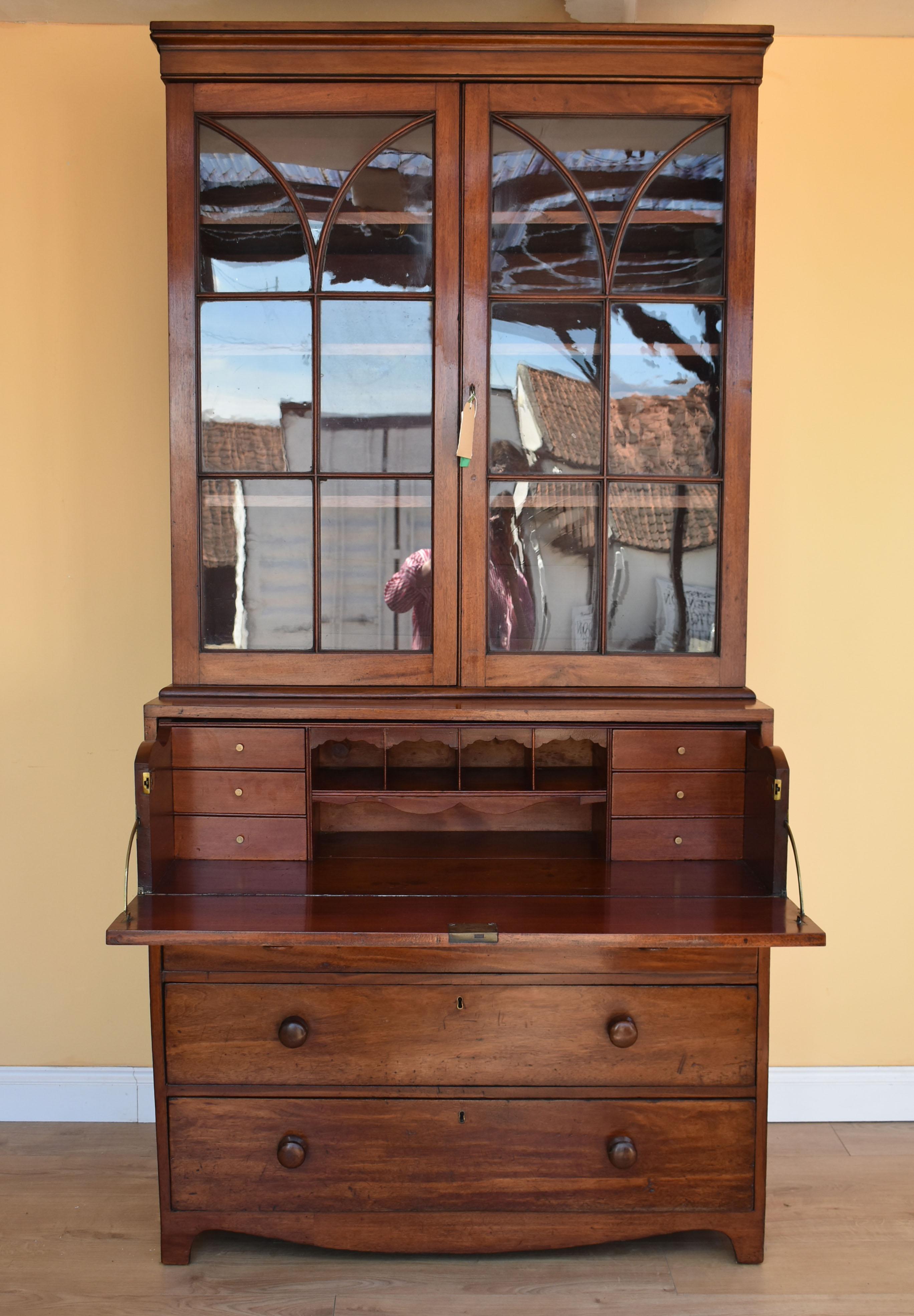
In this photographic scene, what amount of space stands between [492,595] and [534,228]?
70cm

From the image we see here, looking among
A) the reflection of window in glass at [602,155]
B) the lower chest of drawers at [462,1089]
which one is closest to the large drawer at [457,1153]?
the lower chest of drawers at [462,1089]

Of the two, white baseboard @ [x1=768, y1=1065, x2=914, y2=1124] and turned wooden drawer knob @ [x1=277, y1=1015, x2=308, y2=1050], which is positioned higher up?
turned wooden drawer knob @ [x1=277, y1=1015, x2=308, y2=1050]

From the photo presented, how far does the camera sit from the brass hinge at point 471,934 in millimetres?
1559

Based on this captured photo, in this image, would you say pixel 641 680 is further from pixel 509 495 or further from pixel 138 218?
pixel 138 218

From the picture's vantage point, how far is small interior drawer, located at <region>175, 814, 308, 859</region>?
1874 mm

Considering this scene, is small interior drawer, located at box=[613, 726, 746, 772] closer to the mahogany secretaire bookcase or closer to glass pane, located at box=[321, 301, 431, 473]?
the mahogany secretaire bookcase

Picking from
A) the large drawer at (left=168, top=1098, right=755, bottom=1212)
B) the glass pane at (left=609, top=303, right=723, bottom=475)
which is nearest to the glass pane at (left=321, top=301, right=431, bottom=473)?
the glass pane at (left=609, top=303, right=723, bottom=475)

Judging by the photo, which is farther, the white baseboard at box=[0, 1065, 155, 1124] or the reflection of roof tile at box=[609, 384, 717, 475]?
the white baseboard at box=[0, 1065, 155, 1124]

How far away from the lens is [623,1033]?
1.70m

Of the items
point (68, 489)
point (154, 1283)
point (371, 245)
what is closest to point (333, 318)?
point (371, 245)

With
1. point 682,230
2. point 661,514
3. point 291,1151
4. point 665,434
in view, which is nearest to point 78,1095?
point 291,1151

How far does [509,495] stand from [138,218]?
1.15 metres

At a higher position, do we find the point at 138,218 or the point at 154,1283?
the point at 138,218

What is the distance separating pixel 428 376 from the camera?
5.90 ft
